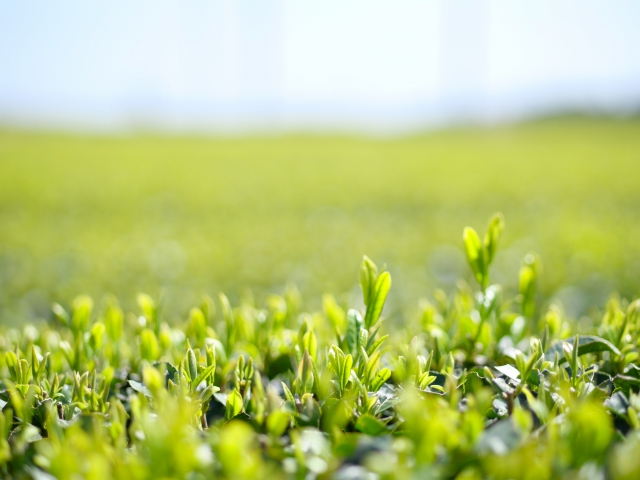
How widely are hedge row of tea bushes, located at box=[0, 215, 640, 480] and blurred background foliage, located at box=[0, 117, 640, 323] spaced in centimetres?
92

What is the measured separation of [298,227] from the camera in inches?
238

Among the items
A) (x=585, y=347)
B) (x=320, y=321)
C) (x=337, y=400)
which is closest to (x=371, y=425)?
(x=337, y=400)

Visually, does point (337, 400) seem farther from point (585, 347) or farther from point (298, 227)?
point (298, 227)

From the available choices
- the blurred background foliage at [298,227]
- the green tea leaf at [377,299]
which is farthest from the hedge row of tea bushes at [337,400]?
the blurred background foliage at [298,227]

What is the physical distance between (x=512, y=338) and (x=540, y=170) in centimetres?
1012

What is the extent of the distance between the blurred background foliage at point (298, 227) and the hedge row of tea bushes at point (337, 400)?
92cm

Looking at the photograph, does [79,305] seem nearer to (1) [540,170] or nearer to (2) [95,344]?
(2) [95,344]

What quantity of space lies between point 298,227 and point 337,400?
16.5 feet

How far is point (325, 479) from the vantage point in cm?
80

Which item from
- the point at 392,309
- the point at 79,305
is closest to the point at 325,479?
the point at 79,305

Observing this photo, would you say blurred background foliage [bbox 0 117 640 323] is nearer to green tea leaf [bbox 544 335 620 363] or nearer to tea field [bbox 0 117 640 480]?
tea field [bbox 0 117 640 480]

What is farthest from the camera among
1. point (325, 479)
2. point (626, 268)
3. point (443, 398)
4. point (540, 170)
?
point (540, 170)

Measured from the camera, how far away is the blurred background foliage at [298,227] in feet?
13.7

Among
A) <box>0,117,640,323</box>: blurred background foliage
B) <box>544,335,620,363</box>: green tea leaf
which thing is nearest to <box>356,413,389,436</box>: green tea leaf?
<box>544,335,620,363</box>: green tea leaf
